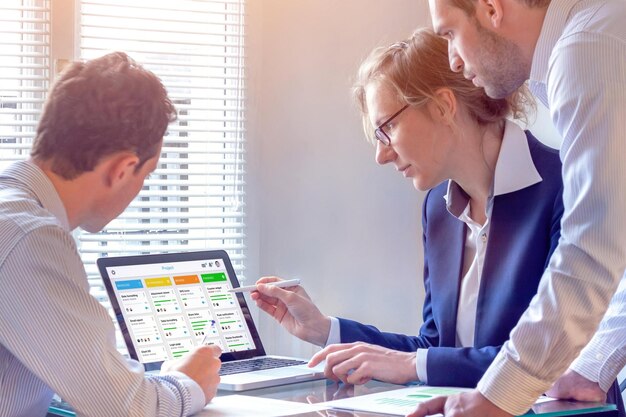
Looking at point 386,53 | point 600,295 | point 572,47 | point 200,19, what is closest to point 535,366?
point 600,295

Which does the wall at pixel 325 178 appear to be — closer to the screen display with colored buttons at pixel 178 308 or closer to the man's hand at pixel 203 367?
the screen display with colored buttons at pixel 178 308

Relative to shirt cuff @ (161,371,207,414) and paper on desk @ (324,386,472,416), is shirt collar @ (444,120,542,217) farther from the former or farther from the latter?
shirt cuff @ (161,371,207,414)

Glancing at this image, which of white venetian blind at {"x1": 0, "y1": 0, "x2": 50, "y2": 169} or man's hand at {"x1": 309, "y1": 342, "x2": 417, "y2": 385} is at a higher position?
white venetian blind at {"x1": 0, "y1": 0, "x2": 50, "y2": 169}

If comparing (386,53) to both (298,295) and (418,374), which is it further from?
(418,374)

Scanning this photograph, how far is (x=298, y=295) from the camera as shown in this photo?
2352 mm

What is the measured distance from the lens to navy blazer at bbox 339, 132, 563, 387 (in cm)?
200

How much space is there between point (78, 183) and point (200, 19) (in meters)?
1.90

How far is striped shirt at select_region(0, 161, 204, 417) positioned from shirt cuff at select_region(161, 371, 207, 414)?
0.13m

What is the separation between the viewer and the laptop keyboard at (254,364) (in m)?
2.14

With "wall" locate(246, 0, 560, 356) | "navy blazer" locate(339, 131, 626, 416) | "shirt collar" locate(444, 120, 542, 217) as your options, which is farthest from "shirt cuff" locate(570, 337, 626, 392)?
"wall" locate(246, 0, 560, 356)

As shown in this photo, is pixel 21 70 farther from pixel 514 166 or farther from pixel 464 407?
pixel 464 407

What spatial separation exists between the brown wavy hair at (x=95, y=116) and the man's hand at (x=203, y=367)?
0.38 m

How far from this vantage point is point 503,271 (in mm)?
2154

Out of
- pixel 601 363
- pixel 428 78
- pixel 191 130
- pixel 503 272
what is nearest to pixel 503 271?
pixel 503 272
